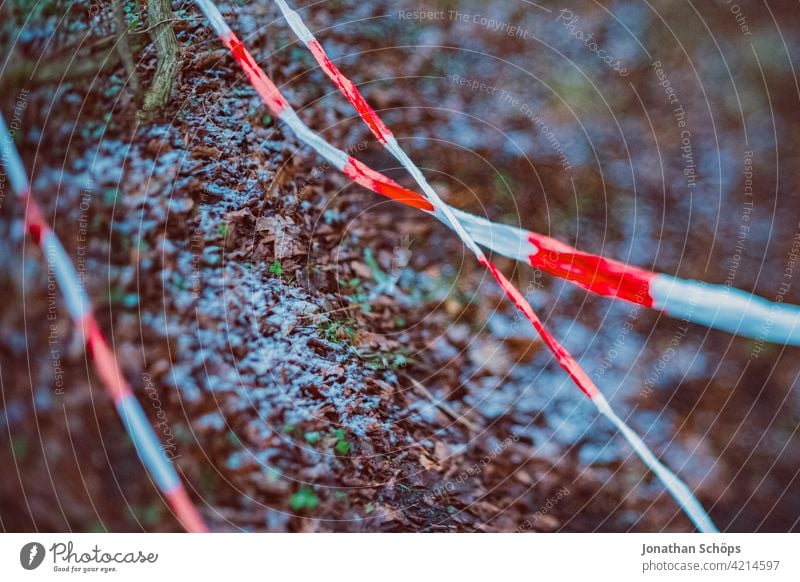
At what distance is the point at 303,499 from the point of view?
2.29 feet

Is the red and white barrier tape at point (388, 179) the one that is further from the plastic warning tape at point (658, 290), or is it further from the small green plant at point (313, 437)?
the small green plant at point (313, 437)

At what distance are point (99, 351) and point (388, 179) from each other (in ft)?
1.26

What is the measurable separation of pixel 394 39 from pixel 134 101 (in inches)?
12.0

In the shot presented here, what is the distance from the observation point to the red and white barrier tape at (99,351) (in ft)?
2.32

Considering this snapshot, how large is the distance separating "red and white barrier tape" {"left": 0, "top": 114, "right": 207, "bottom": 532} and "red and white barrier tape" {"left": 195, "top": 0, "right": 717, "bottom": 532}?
11.3 inches

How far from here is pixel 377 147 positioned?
71 cm

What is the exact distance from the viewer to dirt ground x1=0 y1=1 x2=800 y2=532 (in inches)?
27.2

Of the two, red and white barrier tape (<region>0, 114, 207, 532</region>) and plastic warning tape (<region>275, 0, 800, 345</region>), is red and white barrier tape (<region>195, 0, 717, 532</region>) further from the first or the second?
red and white barrier tape (<region>0, 114, 207, 532</region>)

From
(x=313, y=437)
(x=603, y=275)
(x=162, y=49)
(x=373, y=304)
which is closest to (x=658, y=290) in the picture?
(x=603, y=275)

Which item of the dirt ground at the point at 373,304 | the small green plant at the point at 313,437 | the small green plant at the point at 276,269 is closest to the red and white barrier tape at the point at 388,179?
the dirt ground at the point at 373,304

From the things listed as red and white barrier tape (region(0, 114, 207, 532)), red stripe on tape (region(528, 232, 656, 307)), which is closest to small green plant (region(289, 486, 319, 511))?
red and white barrier tape (region(0, 114, 207, 532))

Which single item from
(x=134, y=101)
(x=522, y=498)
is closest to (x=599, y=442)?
(x=522, y=498)

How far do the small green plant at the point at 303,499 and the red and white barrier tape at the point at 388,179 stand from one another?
314mm

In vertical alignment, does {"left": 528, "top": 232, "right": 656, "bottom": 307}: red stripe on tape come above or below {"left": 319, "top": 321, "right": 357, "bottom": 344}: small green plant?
above
